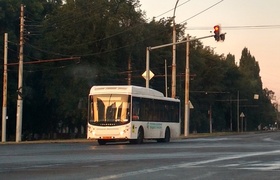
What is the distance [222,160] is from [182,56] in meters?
57.2

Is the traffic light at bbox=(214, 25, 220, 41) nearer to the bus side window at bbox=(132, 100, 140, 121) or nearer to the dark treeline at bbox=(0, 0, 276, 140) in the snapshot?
the bus side window at bbox=(132, 100, 140, 121)

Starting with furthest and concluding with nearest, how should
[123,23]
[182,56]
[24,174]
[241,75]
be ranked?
[241,75]
[182,56]
[123,23]
[24,174]

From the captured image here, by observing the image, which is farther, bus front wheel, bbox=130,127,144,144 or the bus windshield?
bus front wheel, bbox=130,127,144,144

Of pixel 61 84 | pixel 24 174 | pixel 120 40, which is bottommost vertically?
pixel 24 174

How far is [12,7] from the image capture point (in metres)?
57.8

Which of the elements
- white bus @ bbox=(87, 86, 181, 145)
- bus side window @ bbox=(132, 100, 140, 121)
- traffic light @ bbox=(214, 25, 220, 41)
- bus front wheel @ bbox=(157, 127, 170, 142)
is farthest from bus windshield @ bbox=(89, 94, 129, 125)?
traffic light @ bbox=(214, 25, 220, 41)

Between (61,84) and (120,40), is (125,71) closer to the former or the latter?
(120,40)

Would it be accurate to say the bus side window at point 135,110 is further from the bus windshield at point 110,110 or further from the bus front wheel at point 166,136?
the bus front wheel at point 166,136

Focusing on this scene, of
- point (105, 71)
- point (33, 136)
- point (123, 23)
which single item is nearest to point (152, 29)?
point (123, 23)

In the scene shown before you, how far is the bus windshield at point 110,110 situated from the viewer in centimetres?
3378

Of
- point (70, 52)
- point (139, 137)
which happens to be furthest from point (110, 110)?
point (70, 52)

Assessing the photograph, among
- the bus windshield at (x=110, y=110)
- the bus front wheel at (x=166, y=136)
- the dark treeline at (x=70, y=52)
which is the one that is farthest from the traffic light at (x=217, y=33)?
the dark treeline at (x=70, y=52)

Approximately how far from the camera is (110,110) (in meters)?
33.9

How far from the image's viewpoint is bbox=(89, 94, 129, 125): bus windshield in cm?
3378
